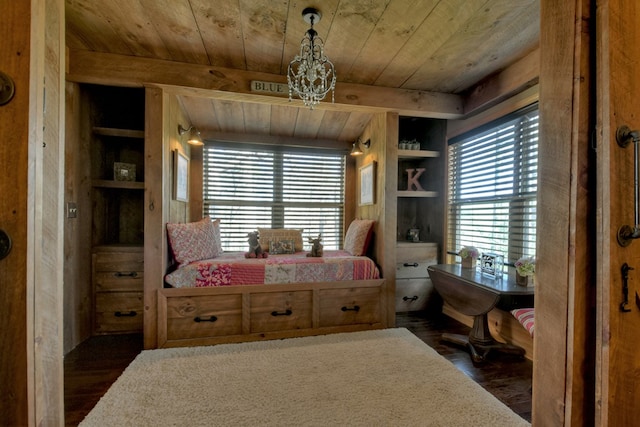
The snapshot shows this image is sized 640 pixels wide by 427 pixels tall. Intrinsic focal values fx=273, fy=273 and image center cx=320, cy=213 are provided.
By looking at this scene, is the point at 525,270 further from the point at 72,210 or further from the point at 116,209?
the point at 116,209

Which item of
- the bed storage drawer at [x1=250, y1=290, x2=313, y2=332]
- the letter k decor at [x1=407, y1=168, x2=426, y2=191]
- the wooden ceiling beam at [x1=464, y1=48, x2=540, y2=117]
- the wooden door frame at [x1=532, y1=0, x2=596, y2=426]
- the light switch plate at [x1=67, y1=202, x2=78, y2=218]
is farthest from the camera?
the letter k decor at [x1=407, y1=168, x2=426, y2=191]

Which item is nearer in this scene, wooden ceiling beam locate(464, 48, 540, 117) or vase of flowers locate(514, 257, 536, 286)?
vase of flowers locate(514, 257, 536, 286)

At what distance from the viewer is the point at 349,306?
2648 mm

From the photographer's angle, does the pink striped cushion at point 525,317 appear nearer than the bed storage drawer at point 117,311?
Yes

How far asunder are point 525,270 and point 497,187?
0.89m

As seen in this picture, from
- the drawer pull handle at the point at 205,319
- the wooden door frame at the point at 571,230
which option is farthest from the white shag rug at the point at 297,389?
the wooden door frame at the point at 571,230

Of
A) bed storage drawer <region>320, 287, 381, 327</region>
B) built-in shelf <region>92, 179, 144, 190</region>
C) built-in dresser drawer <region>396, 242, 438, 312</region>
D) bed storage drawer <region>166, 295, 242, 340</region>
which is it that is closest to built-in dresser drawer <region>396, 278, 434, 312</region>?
built-in dresser drawer <region>396, 242, 438, 312</region>

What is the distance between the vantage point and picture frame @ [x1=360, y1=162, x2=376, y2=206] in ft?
9.93

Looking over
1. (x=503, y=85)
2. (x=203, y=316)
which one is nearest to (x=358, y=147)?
(x=503, y=85)

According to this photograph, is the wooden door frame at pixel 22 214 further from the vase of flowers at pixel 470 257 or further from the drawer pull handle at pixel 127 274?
the vase of flowers at pixel 470 257

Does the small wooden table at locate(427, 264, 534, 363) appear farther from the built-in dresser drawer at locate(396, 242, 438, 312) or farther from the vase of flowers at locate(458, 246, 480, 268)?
the built-in dresser drawer at locate(396, 242, 438, 312)

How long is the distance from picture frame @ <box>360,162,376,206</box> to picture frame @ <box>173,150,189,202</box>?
200 centimetres

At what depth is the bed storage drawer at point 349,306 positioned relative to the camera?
2.60m

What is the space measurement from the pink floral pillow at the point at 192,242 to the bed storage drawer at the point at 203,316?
1.16 ft
